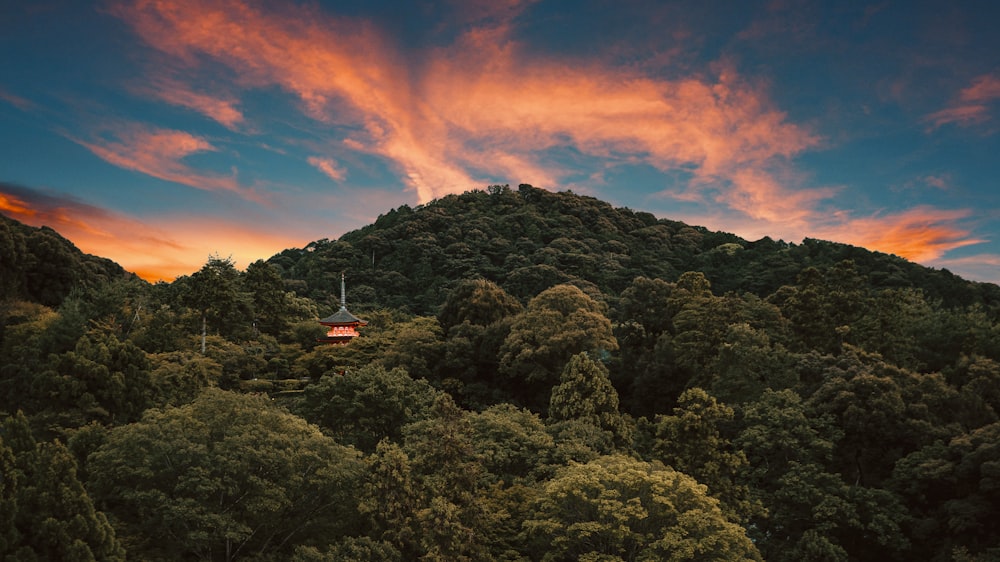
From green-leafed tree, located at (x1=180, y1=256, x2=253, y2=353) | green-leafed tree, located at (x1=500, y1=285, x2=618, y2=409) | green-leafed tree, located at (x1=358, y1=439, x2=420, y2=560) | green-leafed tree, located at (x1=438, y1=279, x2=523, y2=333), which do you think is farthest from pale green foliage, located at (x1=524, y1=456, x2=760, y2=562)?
green-leafed tree, located at (x1=180, y1=256, x2=253, y2=353)

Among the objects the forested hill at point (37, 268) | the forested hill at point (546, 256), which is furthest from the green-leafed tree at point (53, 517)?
the forested hill at point (546, 256)

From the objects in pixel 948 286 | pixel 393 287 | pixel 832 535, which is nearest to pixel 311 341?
pixel 393 287

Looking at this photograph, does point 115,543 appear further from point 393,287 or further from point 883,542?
point 393,287

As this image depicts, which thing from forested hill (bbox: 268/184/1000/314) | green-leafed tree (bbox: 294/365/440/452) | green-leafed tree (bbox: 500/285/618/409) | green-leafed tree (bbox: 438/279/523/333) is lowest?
green-leafed tree (bbox: 294/365/440/452)

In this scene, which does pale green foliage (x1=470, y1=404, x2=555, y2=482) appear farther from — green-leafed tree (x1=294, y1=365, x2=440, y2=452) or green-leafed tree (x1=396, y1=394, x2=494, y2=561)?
green-leafed tree (x1=294, y1=365, x2=440, y2=452)

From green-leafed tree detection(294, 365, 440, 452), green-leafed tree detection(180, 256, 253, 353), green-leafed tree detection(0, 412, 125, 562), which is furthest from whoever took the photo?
green-leafed tree detection(180, 256, 253, 353)

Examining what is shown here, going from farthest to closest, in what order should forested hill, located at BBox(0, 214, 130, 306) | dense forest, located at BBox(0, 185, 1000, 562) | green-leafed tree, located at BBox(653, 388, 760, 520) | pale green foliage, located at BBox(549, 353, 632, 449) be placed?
forested hill, located at BBox(0, 214, 130, 306) < pale green foliage, located at BBox(549, 353, 632, 449) < green-leafed tree, located at BBox(653, 388, 760, 520) < dense forest, located at BBox(0, 185, 1000, 562)
